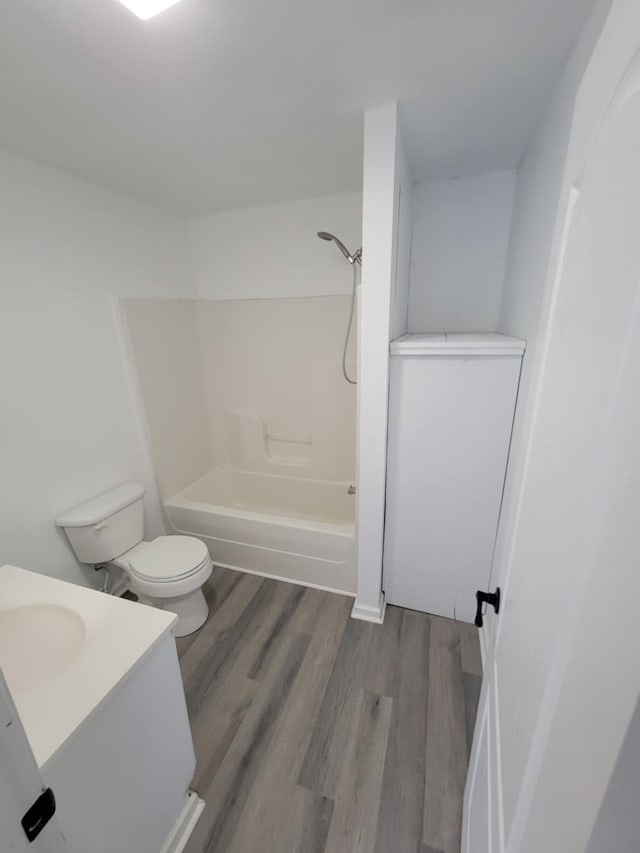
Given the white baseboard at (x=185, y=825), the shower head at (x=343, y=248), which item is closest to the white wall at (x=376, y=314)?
the shower head at (x=343, y=248)

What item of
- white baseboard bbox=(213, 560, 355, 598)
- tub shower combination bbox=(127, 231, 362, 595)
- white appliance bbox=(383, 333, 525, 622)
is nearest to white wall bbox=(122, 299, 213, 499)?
tub shower combination bbox=(127, 231, 362, 595)

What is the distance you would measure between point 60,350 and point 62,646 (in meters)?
1.29

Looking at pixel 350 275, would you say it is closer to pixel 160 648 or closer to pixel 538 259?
pixel 538 259

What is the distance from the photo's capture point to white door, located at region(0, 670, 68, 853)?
0.39 metres

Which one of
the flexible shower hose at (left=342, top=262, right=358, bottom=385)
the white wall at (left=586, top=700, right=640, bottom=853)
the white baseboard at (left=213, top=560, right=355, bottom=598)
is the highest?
the flexible shower hose at (left=342, top=262, right=358, bottom=385)

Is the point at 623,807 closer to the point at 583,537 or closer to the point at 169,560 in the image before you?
the point at 583,537

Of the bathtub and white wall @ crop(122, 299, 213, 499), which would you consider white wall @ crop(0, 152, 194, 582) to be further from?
the bathtub

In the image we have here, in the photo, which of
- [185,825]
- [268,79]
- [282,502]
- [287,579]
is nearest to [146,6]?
[268,79]

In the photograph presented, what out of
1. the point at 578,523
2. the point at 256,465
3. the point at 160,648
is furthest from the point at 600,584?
the point at 256,465

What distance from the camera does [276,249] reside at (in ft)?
7.47

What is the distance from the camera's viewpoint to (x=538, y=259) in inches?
46.9

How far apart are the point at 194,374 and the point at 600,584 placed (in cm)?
265

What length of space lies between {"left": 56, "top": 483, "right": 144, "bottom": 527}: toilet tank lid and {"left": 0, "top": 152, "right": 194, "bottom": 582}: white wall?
0.05 meters

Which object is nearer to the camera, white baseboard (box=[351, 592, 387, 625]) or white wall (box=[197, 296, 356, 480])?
white baseboard (box=[351, 592, 387, 625])
